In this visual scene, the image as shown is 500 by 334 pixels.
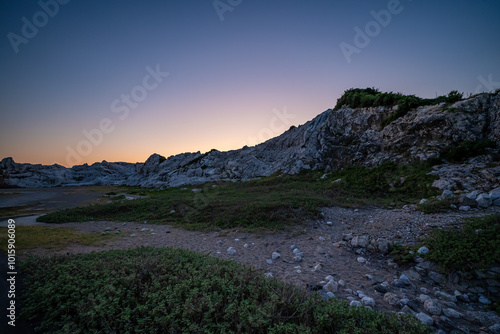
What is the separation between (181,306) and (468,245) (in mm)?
8804

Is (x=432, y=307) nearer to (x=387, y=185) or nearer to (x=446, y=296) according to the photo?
(x=446, y=296)

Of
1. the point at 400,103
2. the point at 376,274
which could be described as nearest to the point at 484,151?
the point at 400,103

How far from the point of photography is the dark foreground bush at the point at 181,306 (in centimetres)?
365

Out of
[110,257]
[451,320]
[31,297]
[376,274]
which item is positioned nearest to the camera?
[31,297]

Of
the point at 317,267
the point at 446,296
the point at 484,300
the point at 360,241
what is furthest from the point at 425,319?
the point at 360,241

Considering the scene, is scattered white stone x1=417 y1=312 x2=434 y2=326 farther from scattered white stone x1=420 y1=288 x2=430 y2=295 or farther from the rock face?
the rock face

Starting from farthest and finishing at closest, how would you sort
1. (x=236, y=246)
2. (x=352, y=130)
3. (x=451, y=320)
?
1. (x=352, y=130)
2. (x=236, y=246)
3. (x=451, y=320)

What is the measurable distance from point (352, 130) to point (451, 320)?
27.5 metres

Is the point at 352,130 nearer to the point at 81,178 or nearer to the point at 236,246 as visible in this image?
the point at 236,246

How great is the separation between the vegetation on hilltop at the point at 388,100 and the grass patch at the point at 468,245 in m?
18.2

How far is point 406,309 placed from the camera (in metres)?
5.10

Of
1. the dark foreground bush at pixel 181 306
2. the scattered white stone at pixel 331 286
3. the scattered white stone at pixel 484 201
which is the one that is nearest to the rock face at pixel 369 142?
the scattered white stone at pixel 484 201

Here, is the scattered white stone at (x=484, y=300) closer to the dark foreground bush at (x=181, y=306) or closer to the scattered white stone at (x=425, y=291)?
the scattered white stone at (x=425, y=291)

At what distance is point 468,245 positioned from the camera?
23.1ft
